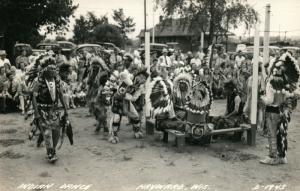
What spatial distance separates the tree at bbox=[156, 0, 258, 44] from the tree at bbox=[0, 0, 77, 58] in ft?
20.0

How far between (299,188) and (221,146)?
2.73m

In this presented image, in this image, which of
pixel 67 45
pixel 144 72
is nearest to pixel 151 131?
pixel 144 72

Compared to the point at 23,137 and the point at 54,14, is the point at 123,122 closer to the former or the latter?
the point at 23,137

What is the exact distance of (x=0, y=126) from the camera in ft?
37.0

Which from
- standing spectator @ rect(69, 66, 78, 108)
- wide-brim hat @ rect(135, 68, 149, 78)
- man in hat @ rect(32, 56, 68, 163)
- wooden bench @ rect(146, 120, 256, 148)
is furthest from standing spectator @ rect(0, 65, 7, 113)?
man in hat @ rect(32, 56, 68, 163)

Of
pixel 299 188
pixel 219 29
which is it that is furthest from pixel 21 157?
pixel 219 29

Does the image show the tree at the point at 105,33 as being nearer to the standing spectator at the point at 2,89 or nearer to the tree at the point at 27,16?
the tree at the point at 27,16

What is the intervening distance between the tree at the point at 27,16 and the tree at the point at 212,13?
6.11 m

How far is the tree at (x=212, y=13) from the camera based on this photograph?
82.6ft

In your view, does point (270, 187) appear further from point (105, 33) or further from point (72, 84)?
point (105, 33)

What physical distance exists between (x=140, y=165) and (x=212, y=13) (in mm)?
18432

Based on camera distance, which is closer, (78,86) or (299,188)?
(299,188)

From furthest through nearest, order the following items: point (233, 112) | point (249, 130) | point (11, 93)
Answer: point (11, 93)
point (233, 112)
point (249, 130)

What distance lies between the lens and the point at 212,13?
991 inches
